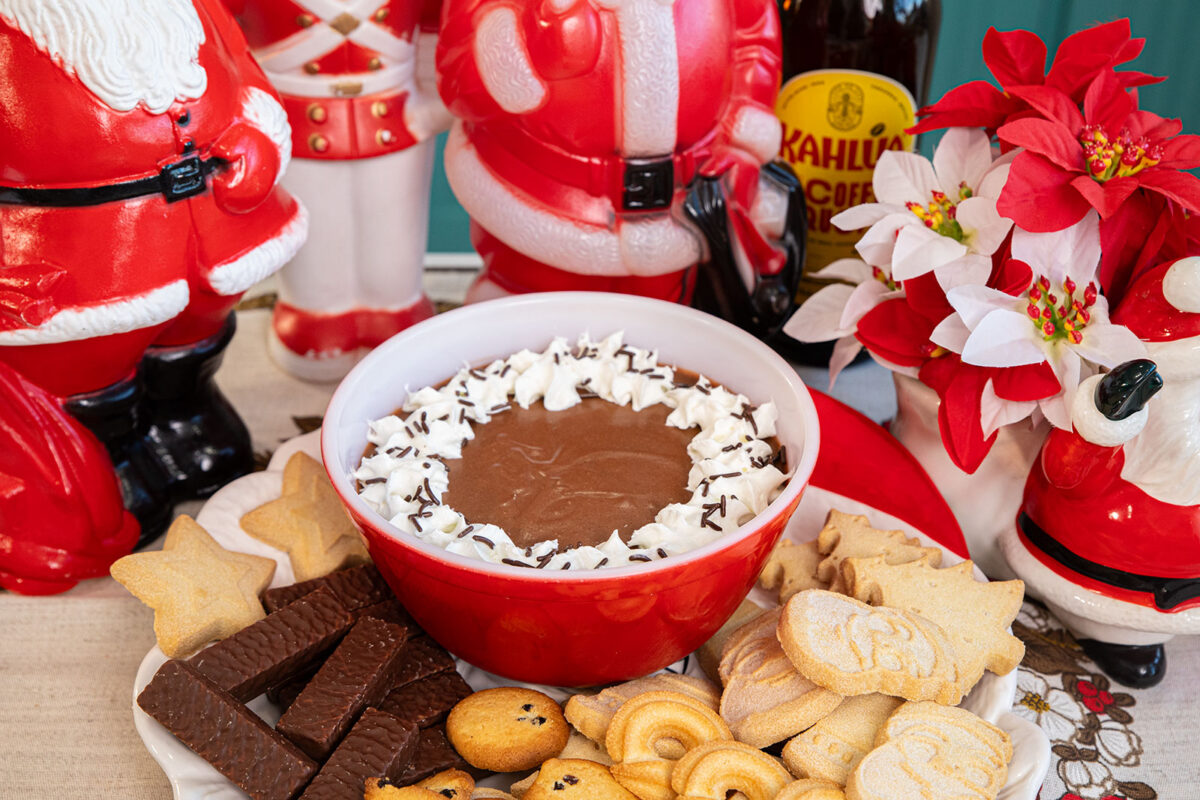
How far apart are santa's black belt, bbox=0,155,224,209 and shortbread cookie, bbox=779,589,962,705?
0.64m

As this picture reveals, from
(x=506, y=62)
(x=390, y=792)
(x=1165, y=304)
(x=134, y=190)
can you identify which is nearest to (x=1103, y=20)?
(x=1165, y=304)

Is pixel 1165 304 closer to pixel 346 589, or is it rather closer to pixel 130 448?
pixel 346 589

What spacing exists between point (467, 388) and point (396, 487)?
0.17 meters

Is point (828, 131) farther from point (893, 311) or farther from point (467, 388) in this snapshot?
point (467, 388)

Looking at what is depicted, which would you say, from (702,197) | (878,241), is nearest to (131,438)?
(702,197)

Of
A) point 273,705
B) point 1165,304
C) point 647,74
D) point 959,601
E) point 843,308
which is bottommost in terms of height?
point 273,705

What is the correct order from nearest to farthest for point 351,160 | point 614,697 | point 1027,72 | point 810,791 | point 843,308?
1. point 810,791
2. point 614,697
3. point 1027,72
4. point 843,308
5. point 351,160

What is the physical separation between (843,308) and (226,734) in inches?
27.8

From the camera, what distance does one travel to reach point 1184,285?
34.5 inches

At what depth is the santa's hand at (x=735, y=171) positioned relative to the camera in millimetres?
1184

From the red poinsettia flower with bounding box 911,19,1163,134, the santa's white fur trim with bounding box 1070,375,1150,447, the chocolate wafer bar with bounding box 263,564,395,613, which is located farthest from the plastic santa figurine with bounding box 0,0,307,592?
the santa's white fur trim with bounding box 1070,375,1150,447

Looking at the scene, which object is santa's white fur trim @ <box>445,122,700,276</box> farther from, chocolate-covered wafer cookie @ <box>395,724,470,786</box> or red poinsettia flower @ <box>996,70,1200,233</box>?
chocolate-covered wafer cookie @ <box>395,724,470,786</box>

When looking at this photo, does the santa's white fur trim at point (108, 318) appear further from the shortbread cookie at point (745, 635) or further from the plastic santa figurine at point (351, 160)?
the shortbread cookie at point (745, 635)

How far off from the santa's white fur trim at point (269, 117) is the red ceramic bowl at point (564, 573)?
0.71 ft
